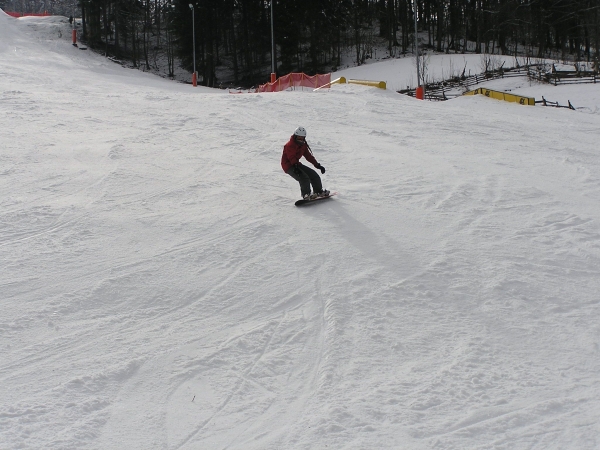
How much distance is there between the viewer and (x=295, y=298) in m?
6.55

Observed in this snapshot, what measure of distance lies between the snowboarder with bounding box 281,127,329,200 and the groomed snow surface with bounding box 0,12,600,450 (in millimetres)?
461

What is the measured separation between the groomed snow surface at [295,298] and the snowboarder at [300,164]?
1.51 ft

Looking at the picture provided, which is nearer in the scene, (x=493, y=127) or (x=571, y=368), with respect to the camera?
(x=571, y=368)

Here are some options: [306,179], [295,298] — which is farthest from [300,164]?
[295,298]

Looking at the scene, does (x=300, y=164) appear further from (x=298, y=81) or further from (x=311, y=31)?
(x=311, y=31)

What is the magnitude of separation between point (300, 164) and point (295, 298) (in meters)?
3.34

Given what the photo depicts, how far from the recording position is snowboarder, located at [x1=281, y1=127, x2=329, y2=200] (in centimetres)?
904

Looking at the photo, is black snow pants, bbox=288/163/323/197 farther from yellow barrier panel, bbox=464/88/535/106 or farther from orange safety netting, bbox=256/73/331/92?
orange safety netting, bbox=256/73/331/92

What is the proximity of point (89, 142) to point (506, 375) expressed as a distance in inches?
450

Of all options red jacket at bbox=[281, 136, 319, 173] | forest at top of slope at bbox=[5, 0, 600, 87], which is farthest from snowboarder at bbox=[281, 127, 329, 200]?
forest at top of slope at bbox=[5, 0, 600, 87]

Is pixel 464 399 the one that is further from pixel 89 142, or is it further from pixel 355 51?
pixel 355 51

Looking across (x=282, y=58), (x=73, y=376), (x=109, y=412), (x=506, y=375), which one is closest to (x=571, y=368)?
(x=506, y=375)

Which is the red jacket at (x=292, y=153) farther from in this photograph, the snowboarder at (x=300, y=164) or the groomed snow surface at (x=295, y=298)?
the groomed snow surface at (x=295, y=298)

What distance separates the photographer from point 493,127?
1650 centimetres
